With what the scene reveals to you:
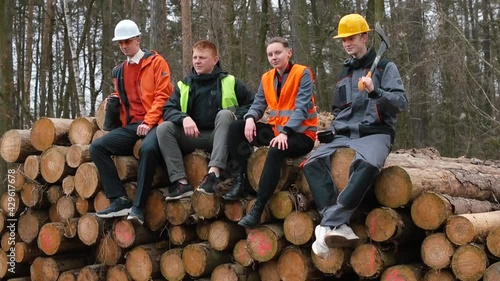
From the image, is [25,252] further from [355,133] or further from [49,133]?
[355,133]

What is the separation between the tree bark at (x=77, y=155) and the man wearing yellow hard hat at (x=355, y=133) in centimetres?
260

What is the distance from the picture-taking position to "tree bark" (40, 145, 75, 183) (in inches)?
252

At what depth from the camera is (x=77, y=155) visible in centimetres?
627

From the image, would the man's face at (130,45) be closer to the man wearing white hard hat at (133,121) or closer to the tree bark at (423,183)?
the man wearing white hard hat at (133,121)

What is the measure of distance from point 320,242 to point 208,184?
1287 millimetres

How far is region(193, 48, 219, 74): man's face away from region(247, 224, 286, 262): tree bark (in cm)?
168

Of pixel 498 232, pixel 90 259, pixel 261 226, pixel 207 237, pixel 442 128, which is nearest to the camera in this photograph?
pixel 498 232

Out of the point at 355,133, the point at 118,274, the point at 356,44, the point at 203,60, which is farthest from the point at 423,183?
the point at 118,274

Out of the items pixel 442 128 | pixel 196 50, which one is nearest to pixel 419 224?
pixel 196 50

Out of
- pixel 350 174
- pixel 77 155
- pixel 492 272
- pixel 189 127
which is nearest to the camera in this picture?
pixel 492 272

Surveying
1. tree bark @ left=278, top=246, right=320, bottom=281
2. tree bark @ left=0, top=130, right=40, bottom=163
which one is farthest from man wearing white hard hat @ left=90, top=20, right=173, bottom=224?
tree bark @ left=278, top=246, right=320, bottom=281

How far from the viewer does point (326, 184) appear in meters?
4.76

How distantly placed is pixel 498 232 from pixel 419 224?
57 cm

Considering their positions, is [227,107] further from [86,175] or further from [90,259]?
[90,259]
